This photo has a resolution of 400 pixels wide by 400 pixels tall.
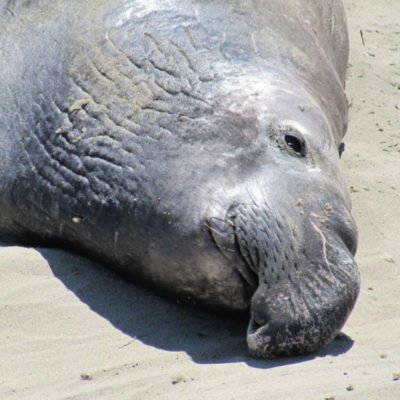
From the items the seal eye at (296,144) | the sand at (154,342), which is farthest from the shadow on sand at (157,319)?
the seal eye at (296,144)

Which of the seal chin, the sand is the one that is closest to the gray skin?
the seal chin

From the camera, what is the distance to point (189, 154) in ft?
16.6

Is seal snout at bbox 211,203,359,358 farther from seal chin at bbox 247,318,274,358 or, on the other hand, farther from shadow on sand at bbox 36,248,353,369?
shadow on sand at bbox 36,248,353,369

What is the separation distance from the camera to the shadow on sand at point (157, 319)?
4797 millimetres

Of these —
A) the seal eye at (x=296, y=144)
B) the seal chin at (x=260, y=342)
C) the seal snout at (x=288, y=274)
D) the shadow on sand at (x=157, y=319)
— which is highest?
the seal eye at (x=296, y=144)

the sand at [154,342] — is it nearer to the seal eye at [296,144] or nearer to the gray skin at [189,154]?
the gray skin at [189,154]

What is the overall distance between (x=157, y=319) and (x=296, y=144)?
0.94m

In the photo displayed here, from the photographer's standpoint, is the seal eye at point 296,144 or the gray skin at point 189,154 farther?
the seal eye at point 296,144

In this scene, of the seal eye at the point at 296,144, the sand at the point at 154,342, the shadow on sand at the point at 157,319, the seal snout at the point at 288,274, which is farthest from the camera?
the seal eye at the point at 296,144

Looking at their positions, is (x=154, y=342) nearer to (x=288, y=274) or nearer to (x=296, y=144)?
(x=288, y=274)

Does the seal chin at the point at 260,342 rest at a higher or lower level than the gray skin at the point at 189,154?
lower

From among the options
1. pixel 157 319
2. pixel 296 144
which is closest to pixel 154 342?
pixel 157 319

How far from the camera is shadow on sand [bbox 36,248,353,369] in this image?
15.7 feet

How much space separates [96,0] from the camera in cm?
586
